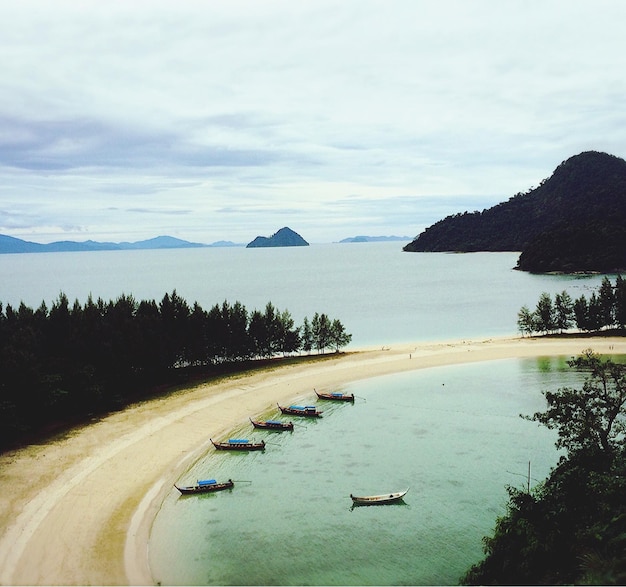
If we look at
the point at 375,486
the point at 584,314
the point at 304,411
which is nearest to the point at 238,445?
the point at 304,411

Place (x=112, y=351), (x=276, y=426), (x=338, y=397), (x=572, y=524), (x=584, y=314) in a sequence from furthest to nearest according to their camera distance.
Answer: (x=584, y=314) → (x=338, y=397) → (x=112, y=351) → (x=276, y=426) → (x=572, y=524)

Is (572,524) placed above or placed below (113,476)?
above

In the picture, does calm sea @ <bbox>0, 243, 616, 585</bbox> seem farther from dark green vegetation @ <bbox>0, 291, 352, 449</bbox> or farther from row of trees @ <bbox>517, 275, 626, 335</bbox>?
row of trees @ <bbox>517, 275, 626, 335</bbox>

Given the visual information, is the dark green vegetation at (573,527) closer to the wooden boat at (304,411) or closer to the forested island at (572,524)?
the forested island at (572,524)

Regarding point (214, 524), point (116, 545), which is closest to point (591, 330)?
point (214, 524)

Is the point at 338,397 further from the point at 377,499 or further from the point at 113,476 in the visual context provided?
the point at 113,476
